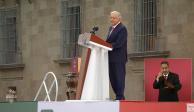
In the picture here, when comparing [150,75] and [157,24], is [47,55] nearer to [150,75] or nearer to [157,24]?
[157,24]

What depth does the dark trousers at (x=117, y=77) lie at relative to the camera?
11047mm

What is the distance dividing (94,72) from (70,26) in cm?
1395

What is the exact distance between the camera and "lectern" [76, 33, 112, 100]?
421 inches

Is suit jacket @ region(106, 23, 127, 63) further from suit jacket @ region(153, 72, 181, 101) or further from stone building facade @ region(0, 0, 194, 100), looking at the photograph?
stone building facade @ region(0, 0, 194, 100)

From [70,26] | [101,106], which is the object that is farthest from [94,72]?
[70,26]

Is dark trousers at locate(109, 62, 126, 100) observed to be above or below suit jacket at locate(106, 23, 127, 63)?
below

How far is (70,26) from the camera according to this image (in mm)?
24609

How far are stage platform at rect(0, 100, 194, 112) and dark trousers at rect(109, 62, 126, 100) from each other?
979mm

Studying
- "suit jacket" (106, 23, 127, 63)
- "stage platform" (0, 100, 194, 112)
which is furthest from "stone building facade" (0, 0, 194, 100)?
"stage platform" (0, 100, 194, 112)

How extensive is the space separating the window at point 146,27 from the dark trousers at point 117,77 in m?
10.0

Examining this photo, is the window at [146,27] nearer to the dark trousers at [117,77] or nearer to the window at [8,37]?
the window at [8,37]

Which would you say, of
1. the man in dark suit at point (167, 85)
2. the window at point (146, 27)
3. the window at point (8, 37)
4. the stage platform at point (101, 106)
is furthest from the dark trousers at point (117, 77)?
the window at point (8, 37)

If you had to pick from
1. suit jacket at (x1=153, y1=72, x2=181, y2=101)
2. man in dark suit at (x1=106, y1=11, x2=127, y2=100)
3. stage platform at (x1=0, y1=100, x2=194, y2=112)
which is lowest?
stage platform at (x1=0, y1=100, x2=194, y2=112)

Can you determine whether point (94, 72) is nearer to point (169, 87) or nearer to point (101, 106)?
point (101, 106)
